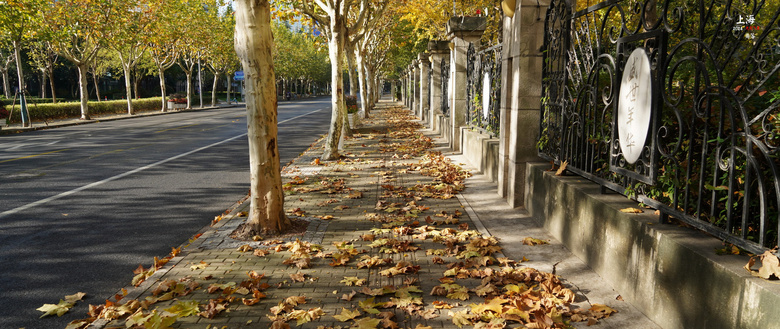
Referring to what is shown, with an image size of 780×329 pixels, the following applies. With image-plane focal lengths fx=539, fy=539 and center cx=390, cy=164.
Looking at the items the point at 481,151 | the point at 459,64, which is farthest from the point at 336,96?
the point at 481,151

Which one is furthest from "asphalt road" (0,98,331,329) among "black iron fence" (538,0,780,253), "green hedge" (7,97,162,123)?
"green hedge" (7,97,162,123)

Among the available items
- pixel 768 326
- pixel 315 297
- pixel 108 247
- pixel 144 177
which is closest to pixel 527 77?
pixel 315 297

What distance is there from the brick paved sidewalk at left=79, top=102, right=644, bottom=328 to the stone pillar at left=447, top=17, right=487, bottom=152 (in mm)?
6757

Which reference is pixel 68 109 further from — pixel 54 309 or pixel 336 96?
pixel 54 309

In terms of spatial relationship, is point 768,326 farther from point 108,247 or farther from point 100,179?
point 100,179

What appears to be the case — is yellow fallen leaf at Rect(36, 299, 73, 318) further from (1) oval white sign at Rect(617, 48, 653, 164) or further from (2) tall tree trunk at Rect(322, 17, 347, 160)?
(2) tall tree trunk at Rect(322, 17, 347, 160)

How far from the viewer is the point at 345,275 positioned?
16.1 ft

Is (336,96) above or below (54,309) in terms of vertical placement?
→ above

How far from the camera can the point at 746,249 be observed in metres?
3.10

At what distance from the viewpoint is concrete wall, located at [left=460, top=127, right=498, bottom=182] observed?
964 centimetres

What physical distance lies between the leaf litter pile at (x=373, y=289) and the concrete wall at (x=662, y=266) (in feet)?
1.28

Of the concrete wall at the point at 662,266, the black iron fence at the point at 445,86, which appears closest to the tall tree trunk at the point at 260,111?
the concrete wall at the point at 662,266

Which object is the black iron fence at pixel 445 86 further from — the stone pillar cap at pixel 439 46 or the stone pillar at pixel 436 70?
the stone pillar cap at pixel 439 46

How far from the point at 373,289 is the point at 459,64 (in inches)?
428
